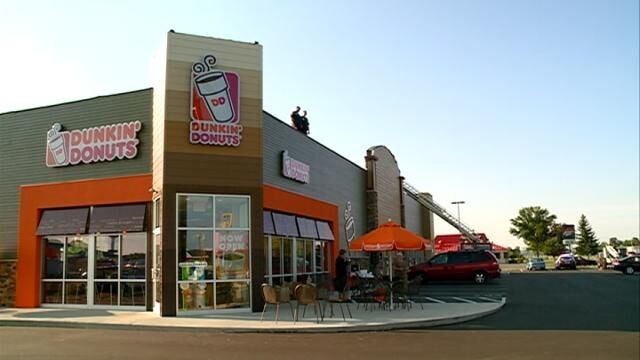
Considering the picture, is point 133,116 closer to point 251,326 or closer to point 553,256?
point 251,326

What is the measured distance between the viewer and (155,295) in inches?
672

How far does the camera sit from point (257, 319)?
1478 cm

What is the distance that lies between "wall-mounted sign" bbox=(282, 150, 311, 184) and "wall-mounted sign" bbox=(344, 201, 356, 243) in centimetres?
509

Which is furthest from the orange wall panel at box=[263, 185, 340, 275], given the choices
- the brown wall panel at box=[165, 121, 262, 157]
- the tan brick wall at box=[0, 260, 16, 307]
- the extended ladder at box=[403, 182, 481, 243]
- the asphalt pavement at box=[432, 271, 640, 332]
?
the extended ladder at box=[403, 182, 481, 243]

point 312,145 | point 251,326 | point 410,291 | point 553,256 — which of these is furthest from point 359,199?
point 553,256

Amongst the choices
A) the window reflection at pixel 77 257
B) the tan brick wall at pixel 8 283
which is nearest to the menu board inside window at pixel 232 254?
the window reflection at pixel 77 257

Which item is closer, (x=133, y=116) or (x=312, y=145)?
(x=133, y=116)

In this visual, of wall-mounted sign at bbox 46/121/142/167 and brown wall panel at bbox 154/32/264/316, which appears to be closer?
brown wall panel at bbox 154/32/264/316

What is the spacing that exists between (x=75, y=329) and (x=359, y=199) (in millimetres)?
18985

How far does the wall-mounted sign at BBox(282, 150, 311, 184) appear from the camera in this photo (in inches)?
824

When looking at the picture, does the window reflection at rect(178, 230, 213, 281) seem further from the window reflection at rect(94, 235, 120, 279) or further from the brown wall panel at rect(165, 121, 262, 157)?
the window reflection at rect(94, 235, 120, 279)

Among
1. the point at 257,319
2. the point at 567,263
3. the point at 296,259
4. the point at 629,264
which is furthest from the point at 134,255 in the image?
the point at 567,263

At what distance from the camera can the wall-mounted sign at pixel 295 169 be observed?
20.9m

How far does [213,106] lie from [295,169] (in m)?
5.68
